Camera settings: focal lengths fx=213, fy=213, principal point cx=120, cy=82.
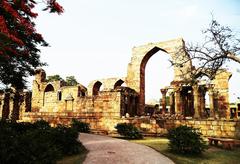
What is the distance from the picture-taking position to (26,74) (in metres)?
10.3

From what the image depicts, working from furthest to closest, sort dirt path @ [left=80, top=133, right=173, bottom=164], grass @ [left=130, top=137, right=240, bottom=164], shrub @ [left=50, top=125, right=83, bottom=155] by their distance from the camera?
shrub @ [left=50, top=125, right=83, bottom=155] → grass @ [left=130, top=137, right=240, bottom=164] → dirt path @ [left=80, top=133, right=173, bottom=164]

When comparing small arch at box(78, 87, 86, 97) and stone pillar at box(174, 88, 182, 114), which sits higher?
small arch at box(78, 87, 86, 97)

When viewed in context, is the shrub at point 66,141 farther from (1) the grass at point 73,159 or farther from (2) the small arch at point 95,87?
(2) the small arch at point 95,87

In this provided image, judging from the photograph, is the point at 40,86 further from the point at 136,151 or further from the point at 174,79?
the point at 136,151

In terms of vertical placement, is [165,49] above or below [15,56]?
above

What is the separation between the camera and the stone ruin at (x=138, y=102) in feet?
39.4

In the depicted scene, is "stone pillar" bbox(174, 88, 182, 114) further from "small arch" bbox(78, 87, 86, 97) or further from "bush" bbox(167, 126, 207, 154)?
"bush" bbox(167, 126, 207, 154)

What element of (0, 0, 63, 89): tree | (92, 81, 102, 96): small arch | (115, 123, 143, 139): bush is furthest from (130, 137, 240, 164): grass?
(92, 81, 102, 96): small arch

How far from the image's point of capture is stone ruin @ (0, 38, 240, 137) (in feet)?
39.4

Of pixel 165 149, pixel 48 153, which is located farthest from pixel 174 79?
pixel 48 153

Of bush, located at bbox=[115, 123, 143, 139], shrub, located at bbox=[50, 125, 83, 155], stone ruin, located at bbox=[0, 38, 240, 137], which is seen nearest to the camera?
shrub, located at bbox=[50, 125, 83, 155]

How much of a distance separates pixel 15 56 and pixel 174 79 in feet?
49.5

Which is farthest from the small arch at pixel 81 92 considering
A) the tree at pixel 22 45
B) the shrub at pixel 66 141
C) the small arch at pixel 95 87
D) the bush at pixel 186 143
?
the bush at pixel 186 143

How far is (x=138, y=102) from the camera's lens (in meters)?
21.6
